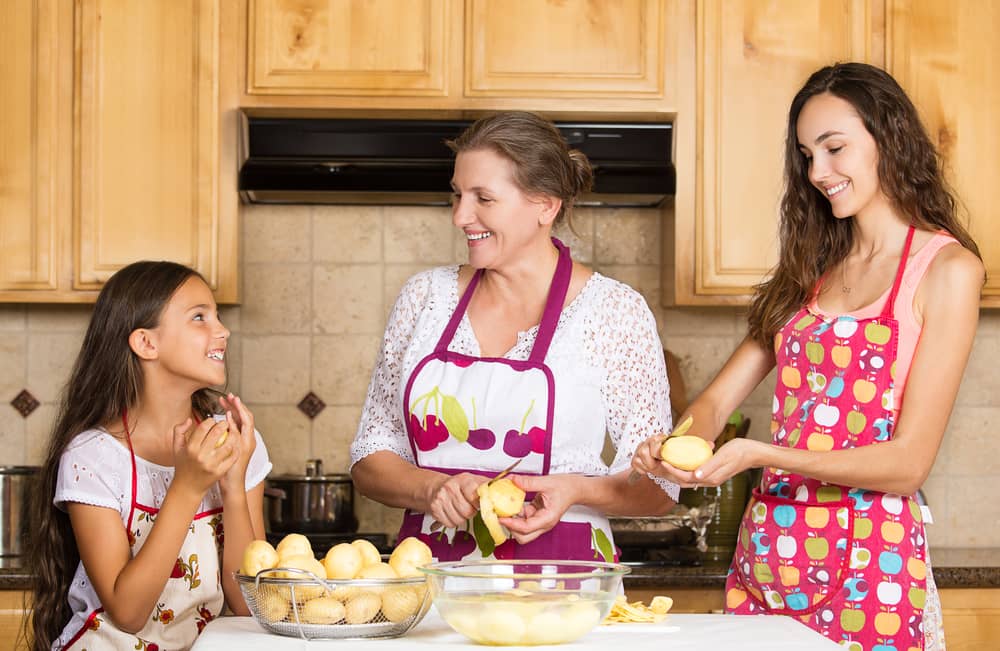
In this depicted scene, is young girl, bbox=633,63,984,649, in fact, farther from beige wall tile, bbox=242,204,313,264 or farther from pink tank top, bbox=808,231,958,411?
beige wall tile, bbox=242,204,313,264

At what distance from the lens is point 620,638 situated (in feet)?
4.18

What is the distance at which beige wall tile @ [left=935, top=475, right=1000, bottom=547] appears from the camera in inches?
124

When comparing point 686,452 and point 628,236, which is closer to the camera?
point 686,452

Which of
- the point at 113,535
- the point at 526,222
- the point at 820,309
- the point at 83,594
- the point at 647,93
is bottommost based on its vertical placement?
the point at 83,594

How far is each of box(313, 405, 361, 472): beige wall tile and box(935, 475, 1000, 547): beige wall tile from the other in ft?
5.29

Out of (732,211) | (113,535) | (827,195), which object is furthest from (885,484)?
(732,211)

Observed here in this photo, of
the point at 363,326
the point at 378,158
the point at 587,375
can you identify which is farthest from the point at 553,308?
the point at 363,326

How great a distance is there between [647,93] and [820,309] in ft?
3.93

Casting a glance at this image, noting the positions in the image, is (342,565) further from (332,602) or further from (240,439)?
(240,439)

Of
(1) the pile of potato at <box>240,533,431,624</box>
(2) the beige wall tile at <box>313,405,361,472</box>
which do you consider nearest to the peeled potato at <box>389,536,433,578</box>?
(1) the pile of potato at <box>240,533,431,624</box>

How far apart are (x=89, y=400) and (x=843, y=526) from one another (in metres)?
1.17

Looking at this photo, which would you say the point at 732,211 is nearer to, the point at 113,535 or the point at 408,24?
the point at 408,24

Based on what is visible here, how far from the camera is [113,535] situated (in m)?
1.71

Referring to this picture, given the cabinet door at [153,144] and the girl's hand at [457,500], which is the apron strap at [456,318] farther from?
the cabinet door at [153,144]
